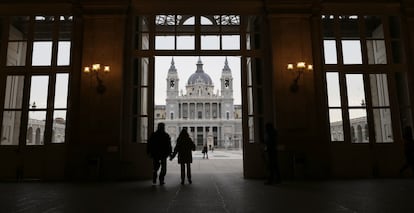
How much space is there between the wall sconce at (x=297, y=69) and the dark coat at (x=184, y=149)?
2.73m

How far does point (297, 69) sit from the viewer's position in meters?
6.86

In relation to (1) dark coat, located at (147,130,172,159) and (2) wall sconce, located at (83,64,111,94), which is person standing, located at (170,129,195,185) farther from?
(2) wall sconce, located at (83,64,111,94)

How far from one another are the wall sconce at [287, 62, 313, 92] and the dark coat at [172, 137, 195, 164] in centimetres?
273

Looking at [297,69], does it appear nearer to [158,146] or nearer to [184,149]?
[184,149]

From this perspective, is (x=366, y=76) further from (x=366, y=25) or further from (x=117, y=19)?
(x=117, y=19)

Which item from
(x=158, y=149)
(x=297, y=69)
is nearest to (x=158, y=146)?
(x=158, y=149)

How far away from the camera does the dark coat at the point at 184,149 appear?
241 inches

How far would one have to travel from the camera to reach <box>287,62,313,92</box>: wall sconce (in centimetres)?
675

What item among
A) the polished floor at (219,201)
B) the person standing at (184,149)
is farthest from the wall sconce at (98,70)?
the polished floor at (219,201)

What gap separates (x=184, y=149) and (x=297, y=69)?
127 inches

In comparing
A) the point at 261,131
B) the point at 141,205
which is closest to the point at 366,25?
the point at 261,131

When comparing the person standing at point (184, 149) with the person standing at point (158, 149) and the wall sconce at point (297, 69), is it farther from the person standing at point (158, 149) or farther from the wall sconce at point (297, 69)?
the wall sconce at point (297, 69)

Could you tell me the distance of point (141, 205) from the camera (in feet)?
11.3

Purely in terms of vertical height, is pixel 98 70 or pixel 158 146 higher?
pixel 98 70
